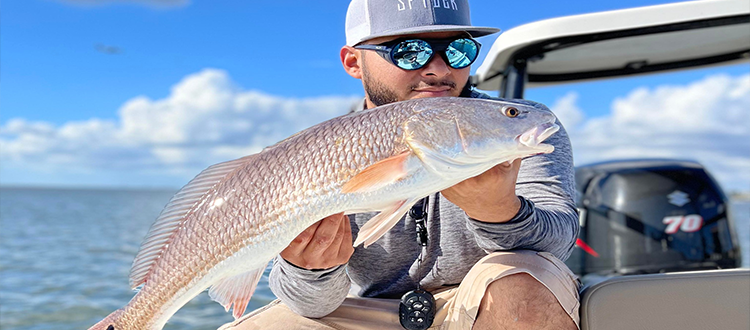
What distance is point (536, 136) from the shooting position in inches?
72.1

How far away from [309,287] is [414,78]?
1.06m

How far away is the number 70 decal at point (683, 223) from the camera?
13.1 ft

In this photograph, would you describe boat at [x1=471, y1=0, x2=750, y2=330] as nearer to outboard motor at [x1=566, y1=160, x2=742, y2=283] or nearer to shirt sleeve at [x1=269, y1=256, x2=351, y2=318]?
outboard motor at [x1=566, y1=160, x2=742, y2=283]

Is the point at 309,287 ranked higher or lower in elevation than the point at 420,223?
lower

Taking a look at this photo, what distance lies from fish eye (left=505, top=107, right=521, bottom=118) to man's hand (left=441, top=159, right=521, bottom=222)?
15 centimetres

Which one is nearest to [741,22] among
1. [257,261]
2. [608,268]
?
[608,268]

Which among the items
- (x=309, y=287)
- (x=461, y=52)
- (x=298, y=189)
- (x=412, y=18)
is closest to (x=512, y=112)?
(x=298, y=189)

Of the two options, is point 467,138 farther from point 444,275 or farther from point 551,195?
point 444,275

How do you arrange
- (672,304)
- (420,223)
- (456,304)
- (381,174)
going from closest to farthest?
(381,174) → (672,304) → (456,304) → (420,223)

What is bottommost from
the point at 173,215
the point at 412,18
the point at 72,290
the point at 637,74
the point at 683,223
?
the point at 72,290

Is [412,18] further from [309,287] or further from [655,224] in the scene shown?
[655,224]

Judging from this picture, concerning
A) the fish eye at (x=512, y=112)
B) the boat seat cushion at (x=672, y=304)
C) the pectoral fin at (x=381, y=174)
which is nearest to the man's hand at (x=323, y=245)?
the pectoral fin at (x=381, y=174)

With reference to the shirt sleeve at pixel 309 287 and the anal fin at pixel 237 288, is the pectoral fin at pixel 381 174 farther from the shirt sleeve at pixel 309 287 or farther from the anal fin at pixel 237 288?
the shirt sleeve at pixel 309 287

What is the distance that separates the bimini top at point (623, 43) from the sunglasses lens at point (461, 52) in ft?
3.29
